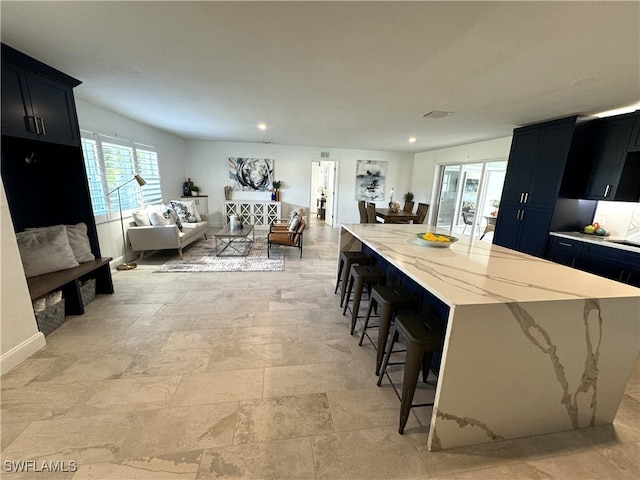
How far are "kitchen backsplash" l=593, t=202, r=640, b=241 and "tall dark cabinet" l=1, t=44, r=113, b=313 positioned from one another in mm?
6651

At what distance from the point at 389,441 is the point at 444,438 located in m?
0.30

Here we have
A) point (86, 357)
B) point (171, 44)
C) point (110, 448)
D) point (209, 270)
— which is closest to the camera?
point (110, 448)

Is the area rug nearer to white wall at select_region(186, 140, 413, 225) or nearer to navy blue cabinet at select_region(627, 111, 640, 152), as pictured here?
white wall at select_region(186, 140, 413, 225)

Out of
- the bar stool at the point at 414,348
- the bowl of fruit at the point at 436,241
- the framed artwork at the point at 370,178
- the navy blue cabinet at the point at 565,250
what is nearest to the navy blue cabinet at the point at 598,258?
the navy blue cabinet at the point at 565,250

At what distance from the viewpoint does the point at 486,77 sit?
7.17ft

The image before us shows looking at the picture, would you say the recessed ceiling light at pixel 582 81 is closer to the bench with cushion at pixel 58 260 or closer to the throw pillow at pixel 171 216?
the bench with cushion at pixel 58 260

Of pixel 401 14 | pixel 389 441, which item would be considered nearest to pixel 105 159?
pixel 401 14

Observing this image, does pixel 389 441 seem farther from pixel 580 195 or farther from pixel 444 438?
pixel 580 195

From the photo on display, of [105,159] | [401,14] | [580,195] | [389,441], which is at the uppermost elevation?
[401,14]

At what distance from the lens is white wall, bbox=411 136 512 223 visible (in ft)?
16.1

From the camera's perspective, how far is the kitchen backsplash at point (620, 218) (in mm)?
3227

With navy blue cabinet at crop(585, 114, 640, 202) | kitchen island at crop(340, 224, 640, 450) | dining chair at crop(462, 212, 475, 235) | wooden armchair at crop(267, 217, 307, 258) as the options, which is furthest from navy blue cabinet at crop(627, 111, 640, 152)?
wooden armchair at crop(267, 217, 307, 258)

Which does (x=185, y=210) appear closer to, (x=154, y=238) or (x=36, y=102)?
(x=154, y=238)

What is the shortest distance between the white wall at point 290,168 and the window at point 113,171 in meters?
1.91
